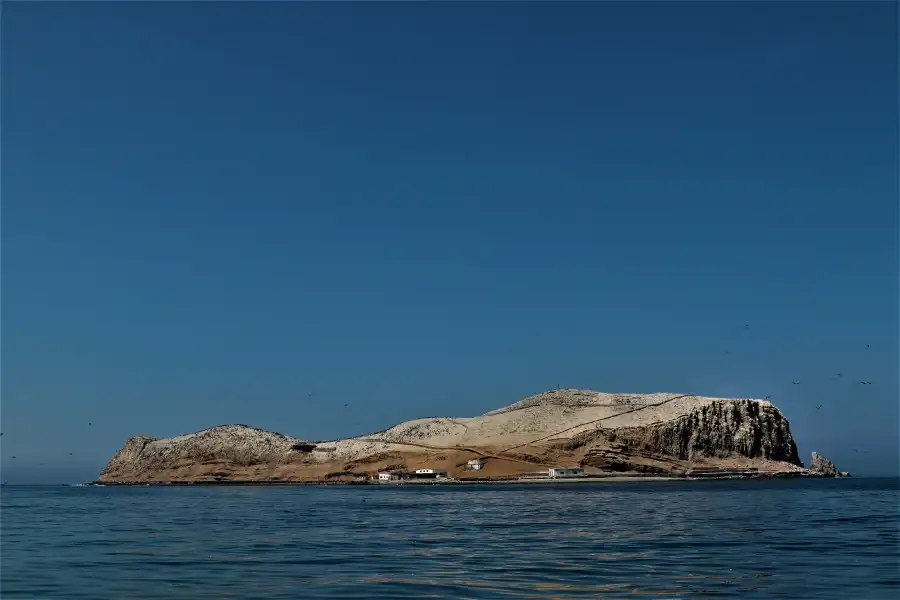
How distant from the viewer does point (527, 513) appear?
85375mm

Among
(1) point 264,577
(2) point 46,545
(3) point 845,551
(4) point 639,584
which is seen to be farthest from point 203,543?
(3) point 845,551

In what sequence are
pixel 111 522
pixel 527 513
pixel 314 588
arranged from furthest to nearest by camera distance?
pixel 527 513 < pixel 111 522 < pixel 314 588

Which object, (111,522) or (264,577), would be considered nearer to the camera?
(264,577)

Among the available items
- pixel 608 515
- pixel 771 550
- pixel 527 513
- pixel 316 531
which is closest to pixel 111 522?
pixel 316 531

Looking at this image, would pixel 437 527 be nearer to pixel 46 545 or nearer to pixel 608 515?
pixel 608 515

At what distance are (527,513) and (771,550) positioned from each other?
39.5 m

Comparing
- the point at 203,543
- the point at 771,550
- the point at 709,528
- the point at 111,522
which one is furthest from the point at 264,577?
the point at 111,522

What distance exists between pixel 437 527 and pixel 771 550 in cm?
2767

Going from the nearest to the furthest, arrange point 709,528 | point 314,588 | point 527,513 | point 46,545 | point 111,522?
point 314,588
point 46,545
point 709,528
point 111,522
point 527,513

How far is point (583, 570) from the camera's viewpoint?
38656 mm

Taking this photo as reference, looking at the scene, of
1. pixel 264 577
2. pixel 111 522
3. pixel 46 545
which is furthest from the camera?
pixel 111 522

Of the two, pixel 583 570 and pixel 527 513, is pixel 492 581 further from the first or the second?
pixel 527 513

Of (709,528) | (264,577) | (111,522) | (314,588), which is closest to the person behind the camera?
(314,588)

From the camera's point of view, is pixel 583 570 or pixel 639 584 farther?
pixel 583 570
